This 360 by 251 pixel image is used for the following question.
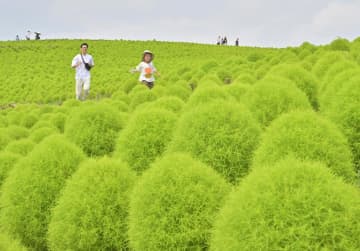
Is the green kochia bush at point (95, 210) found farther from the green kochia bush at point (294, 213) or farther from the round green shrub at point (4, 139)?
the round green shrub at point (4, 139)

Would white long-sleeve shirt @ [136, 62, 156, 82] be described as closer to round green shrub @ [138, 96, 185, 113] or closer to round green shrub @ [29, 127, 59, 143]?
round green shrub @ [29, 127, 59, 143]

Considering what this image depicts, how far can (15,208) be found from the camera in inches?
222

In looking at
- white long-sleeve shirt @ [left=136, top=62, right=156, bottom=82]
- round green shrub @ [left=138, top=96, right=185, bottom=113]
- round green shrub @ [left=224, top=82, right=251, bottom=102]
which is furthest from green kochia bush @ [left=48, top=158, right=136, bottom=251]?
white long-sleeve shirt @ [left=136, top=62, right=156, bottom=82]

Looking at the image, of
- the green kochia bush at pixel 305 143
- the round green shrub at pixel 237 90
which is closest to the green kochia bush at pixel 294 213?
the green kochia bush at pixel 305 143

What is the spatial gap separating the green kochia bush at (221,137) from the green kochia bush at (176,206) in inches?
23.5

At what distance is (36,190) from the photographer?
18.2 ft

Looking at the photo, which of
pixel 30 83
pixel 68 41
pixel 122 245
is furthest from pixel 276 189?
pixel 68 41

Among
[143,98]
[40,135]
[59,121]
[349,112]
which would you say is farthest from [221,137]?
[59,121]

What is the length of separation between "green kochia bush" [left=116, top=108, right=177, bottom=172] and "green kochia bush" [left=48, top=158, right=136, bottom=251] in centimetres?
51

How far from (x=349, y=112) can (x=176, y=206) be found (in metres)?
2.73

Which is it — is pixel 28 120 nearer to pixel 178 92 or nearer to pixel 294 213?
pixel 178 92

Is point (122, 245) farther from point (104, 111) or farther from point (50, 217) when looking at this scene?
point (104, 111)

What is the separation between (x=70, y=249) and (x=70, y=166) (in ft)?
4.01

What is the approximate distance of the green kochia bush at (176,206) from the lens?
150 inches
